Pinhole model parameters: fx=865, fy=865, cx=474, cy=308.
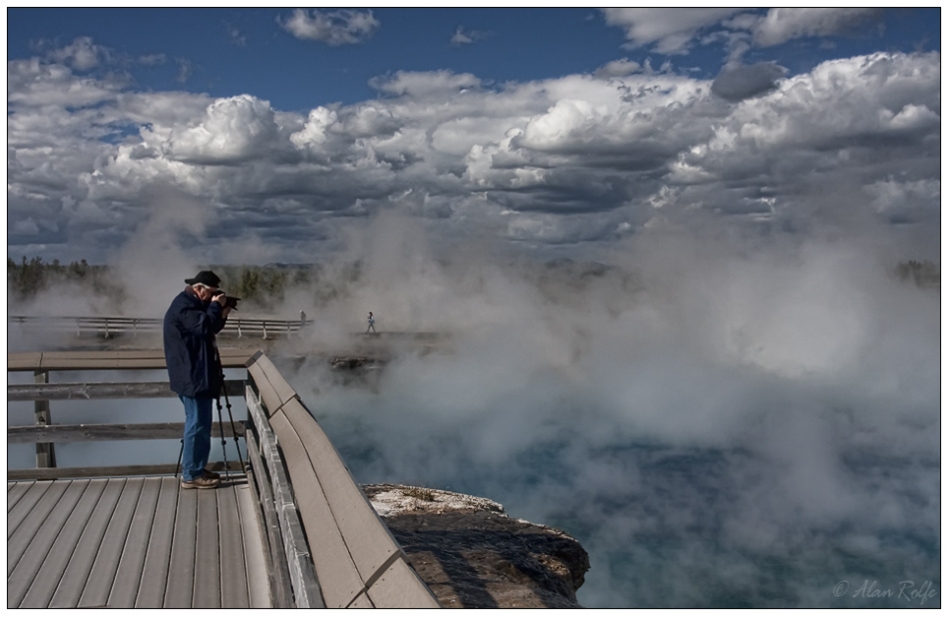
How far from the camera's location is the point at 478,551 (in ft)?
25.8

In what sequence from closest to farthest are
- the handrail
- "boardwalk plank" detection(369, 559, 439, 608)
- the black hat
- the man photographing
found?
"boardwalk plank" detection(369, 559, 439, 608)
the handrail
the man photographing
the black hat

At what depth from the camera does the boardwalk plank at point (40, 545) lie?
4008mm

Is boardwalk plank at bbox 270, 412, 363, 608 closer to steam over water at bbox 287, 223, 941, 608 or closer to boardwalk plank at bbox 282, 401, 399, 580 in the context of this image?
boardwalk plank at bbox 282, 401, 399, 580

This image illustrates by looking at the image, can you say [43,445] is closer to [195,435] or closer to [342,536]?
[195,435]

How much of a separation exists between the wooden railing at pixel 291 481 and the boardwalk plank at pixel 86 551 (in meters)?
0.41

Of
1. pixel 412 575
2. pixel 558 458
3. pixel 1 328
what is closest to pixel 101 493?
pixel 1 328

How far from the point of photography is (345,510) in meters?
2.51

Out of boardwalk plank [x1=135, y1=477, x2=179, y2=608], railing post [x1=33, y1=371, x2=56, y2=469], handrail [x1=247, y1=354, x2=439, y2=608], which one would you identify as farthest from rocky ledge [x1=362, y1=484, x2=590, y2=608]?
handrail [x1=247, y1=354, x2=439, y2=608]

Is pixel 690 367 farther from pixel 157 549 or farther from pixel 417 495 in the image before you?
pixel 157 549

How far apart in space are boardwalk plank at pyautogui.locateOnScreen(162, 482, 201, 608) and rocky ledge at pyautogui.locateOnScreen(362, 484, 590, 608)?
177cm

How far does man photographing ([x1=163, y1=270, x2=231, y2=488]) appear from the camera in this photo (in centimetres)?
531

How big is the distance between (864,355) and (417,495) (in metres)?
33.8

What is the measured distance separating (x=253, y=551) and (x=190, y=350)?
58.7 inches

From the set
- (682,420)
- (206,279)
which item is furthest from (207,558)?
(682,420)
